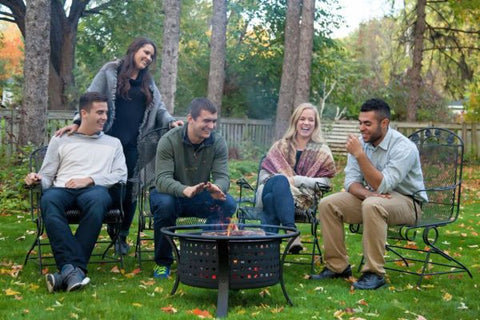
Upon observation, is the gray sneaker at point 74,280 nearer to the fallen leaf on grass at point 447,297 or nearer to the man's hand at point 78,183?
the man's hand at point 78,183

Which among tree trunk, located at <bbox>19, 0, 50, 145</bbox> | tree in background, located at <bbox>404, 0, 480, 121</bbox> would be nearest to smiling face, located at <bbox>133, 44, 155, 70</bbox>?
tree trunk, located at <bbox>19, 0, 50, 145</bbox>

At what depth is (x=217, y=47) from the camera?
14.7 m

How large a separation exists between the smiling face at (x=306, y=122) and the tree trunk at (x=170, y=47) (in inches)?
285

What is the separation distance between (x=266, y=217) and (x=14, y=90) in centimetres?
2032

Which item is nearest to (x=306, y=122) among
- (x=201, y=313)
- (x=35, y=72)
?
(x=201, y=313)

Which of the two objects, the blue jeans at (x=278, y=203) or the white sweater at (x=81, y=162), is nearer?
the white sweater at (x=81, y=162)

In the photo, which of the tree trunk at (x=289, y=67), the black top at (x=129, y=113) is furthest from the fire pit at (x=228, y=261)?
the tree trunk at (x=289, y=67)

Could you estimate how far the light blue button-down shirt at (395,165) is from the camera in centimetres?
480

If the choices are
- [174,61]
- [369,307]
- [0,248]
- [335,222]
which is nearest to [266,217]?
[335,222]

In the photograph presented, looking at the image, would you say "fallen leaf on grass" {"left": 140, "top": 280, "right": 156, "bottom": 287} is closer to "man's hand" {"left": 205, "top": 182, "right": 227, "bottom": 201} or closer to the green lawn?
the green lawn

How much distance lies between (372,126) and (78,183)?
7.01 ft

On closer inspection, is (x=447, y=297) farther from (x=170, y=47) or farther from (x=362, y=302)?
(x=170, y=47)

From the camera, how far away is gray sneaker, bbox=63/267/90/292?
4340 mm

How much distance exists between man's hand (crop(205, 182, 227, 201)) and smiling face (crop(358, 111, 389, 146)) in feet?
3.63
